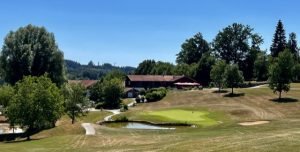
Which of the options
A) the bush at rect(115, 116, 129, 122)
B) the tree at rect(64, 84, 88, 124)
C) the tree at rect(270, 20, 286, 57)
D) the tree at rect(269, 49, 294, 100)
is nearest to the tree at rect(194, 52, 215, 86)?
the tree at rect(270, 20, 286, 57)

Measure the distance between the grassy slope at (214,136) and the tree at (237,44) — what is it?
60.0m

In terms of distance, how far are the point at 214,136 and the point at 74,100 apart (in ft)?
111

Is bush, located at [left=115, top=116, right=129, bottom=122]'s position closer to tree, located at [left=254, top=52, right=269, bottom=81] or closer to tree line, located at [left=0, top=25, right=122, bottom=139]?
tree line, located at [left=0, top=25, right=122, bottom=139]

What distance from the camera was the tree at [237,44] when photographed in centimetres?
15019

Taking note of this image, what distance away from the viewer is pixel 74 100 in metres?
65.8

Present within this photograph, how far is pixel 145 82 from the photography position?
140 meters

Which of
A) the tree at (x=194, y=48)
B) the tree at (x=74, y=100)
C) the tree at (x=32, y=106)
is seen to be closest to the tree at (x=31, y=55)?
the tree at (x=74, y=100)

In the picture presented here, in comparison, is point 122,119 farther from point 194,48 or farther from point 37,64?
point 194,48

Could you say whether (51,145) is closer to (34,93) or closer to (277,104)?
(34,93)

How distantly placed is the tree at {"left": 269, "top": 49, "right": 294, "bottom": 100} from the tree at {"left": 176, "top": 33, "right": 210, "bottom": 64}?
8404cm

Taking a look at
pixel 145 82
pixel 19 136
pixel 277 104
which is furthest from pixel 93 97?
pixel 19 136

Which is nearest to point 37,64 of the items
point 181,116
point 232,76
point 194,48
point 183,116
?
point 181,116

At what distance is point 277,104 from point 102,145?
4946 centimetres

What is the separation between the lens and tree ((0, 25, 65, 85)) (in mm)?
69188
